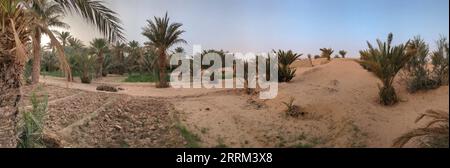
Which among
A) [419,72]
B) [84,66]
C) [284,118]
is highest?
[84,66]

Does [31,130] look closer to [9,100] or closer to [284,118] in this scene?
[9,100]

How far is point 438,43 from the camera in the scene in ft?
25.3

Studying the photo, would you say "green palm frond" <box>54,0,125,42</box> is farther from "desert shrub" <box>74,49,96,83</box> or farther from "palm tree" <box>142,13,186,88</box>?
"desert shrub" <box>74,49,96,83</box>

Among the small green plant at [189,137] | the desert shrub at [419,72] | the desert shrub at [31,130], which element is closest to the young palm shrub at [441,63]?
the desert shrub at [419,72]

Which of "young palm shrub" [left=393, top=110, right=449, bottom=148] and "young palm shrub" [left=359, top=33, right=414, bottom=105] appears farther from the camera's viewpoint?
"young palm shrub" [left=359, top=33, right=414, bottom=105]

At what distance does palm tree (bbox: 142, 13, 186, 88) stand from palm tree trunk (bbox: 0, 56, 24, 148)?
12608 mm

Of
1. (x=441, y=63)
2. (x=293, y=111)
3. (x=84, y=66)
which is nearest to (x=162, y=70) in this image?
(x=84, y=66)

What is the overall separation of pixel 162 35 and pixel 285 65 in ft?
24.5

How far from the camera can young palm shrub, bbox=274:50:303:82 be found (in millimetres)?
11922

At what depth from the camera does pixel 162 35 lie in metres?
17.7

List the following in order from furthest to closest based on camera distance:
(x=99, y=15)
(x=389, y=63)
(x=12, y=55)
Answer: (x=389, y=63), (x=99, y=15), (x=12, y=55)

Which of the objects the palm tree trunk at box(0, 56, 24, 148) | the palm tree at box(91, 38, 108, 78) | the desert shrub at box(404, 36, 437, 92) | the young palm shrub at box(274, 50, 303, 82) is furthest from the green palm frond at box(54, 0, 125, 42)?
the palm tree at box(91, 38, 108, 78)

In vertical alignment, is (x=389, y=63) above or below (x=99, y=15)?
below
